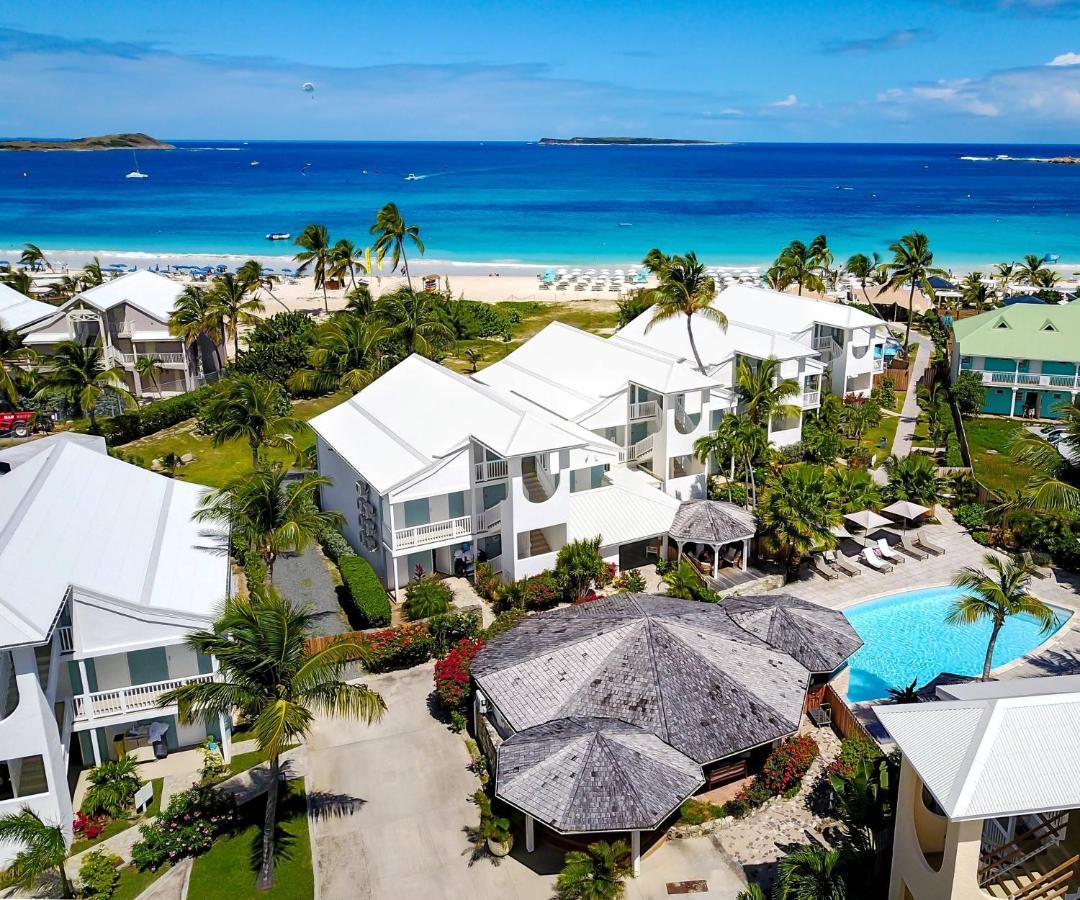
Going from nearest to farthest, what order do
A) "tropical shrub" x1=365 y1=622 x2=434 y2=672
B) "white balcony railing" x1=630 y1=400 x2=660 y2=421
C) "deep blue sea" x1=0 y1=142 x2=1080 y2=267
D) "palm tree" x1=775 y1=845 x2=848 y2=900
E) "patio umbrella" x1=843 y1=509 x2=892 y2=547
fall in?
"palm tree" x1=775 y1=845 x2=848 y2=900
"tropical shrub" x1=365 y1=622 x2=434 y2=672
"patio umbrella" x1=843 y1=509 x2=892 y2=547
"white balcony railing" x1=630 y1=400 x2=660 y2=421
"deep blue sea" x1=0 y1=142 x2=1080 y2=267

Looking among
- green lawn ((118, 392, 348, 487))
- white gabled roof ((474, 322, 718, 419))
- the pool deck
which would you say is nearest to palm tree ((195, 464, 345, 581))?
green lawn ((118, 392, 348, 487))

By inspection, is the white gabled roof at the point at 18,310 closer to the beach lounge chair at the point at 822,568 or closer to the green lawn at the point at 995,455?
the beach lounge chair at the point at 822,568

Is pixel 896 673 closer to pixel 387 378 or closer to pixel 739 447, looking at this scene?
pixel 739 447

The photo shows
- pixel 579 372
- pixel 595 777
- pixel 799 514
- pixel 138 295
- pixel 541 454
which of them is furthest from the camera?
pixel 138 295

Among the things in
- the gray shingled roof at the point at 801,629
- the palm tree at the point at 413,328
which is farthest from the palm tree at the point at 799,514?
the palm tree at the point at 413,328

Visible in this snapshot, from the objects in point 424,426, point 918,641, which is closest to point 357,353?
point 424,426

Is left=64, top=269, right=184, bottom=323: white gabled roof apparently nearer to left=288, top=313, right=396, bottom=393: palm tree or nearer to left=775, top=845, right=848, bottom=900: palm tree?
left=288, top=313, right=396, bottom=393: palm tree

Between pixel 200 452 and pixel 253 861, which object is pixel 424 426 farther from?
pixel 200 452

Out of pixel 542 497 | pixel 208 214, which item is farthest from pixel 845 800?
pixel 208 214
